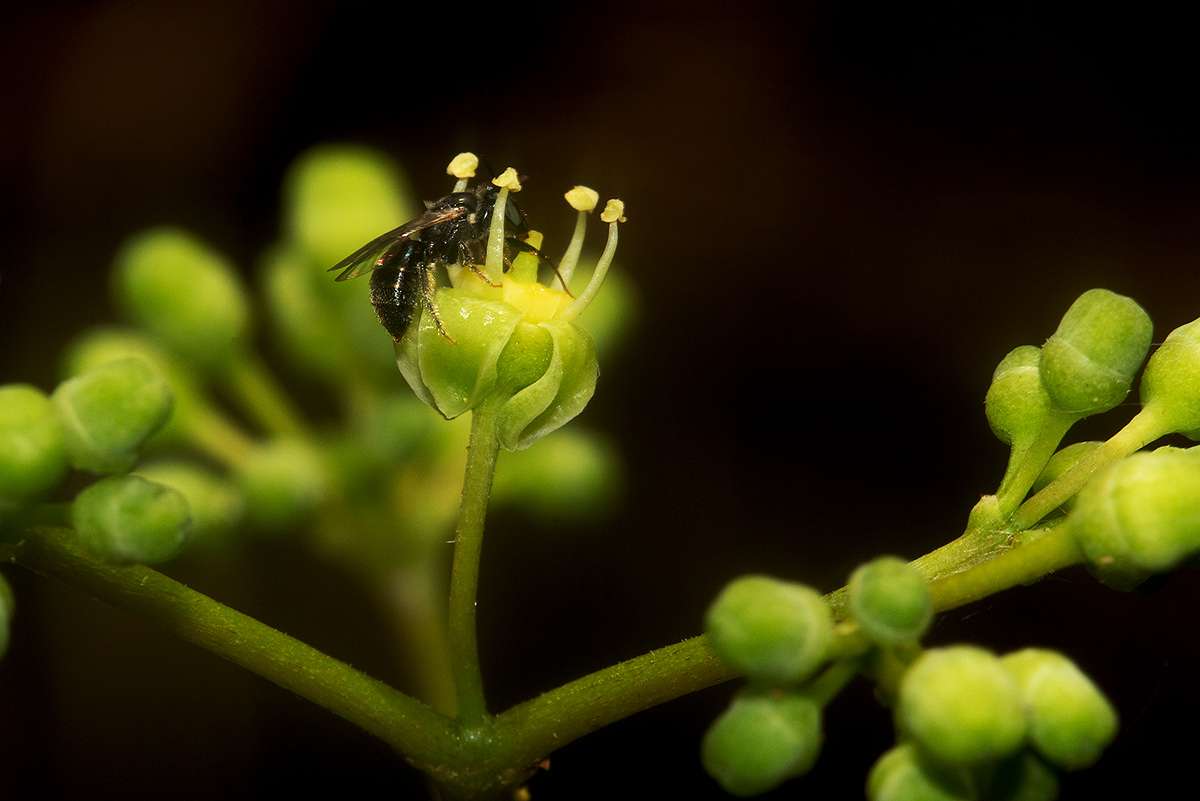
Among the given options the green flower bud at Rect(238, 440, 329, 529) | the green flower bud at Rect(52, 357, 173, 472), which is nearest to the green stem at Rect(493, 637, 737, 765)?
the green flower bud at Rect(52, 357, 173, 472)

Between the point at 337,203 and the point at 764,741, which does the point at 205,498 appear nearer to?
the point at 337,203

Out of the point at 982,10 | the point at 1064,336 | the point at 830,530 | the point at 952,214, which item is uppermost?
the point at 982,10

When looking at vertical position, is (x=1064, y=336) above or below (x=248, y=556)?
below

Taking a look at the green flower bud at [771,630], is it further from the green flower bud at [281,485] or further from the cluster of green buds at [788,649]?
the green flower bud at [281,485]

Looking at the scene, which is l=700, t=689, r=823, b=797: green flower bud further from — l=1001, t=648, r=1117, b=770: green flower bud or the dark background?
the dark background

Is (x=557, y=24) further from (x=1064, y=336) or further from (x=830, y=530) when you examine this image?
(x=1064, y=336)

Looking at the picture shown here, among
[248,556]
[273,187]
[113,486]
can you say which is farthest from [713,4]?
[113,486]
